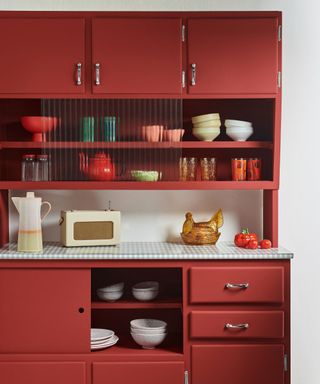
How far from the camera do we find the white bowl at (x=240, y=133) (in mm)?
3461

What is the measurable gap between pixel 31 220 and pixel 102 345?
0.76 meters

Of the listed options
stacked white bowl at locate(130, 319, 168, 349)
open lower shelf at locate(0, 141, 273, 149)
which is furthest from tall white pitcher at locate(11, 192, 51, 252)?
stacked white bowl at locate(130, 319, 168, 349)

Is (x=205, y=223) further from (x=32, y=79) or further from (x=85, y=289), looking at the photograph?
(x=32, y=79)

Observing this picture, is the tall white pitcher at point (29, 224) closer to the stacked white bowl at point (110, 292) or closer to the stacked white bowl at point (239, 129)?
the stacked white bowl at point (110, 292)

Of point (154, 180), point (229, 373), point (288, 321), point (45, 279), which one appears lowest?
point (229, 373)

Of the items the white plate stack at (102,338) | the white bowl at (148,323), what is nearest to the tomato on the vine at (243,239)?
the white bowl at (148,323)

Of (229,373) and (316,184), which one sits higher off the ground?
(316,184)

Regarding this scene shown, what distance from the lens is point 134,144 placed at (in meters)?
3.40

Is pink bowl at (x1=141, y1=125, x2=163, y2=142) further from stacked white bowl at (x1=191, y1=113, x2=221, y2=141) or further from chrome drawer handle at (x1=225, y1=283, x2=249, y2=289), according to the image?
chrome drawer handle at (x1=225, y1=283, x2=249, y2=289)

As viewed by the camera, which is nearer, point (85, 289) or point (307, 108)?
point (85, 289)

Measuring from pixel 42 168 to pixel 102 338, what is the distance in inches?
38.1

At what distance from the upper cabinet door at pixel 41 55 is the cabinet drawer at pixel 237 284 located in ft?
3.89

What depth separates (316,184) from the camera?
374cm

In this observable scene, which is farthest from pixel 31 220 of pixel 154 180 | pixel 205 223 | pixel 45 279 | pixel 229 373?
pixel 229 373
